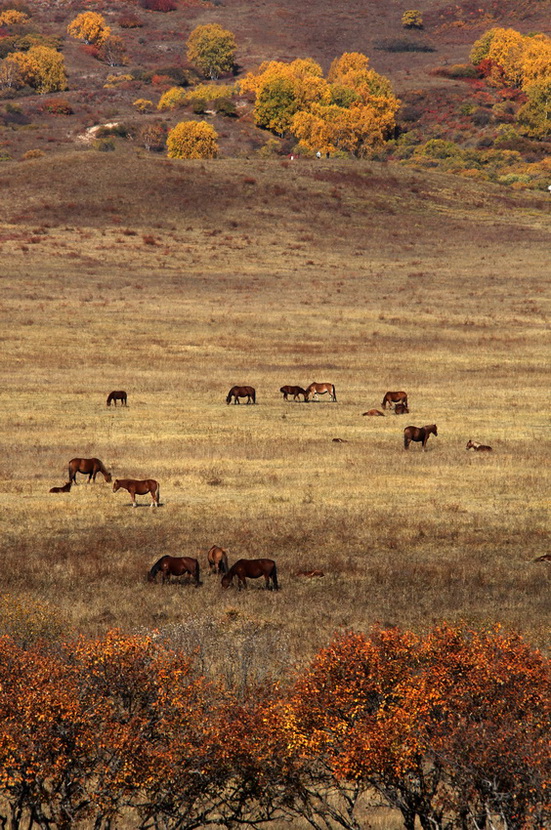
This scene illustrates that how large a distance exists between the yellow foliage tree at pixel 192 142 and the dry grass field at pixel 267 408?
130 feet

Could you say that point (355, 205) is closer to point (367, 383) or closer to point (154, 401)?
point (367, 383)

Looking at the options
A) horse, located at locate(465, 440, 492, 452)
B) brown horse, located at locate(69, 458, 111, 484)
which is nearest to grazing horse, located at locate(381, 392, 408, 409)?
horse, located at locate(465, 440, 492, 452)

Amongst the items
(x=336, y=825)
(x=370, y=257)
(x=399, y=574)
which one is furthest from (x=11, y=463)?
(x=370, y=257)

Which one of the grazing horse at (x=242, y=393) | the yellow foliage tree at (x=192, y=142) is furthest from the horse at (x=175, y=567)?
the yellow foliage tree at (x=192, y=142)

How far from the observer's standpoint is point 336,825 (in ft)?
45.2

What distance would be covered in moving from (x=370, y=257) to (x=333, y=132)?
8127 cm

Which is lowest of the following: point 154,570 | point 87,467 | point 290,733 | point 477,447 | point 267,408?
point 477,447

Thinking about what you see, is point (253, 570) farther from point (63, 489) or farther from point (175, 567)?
point (63, 489)

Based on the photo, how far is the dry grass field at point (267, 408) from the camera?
21.2 m

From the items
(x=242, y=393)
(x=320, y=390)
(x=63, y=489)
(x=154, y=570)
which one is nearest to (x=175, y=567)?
(x=154, y=570)

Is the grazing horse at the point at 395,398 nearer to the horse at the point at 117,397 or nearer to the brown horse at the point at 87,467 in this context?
the horse at the point at 117,397

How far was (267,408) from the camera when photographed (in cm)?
4534

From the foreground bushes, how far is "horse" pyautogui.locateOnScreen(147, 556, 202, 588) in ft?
25.4

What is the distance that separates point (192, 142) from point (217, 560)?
144346 mm
